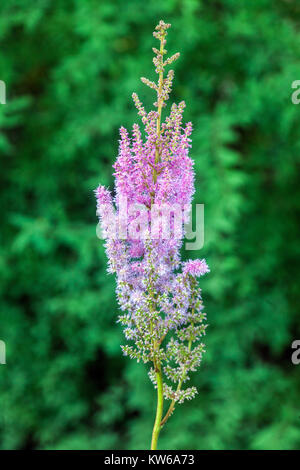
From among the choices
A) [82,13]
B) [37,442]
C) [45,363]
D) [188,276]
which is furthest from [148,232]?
[37,442]

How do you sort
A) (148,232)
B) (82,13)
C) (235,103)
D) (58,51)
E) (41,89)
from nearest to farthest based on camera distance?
(148,232), (82,13), (235,103), (58,51), (41,89)

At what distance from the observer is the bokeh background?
5.00 meters

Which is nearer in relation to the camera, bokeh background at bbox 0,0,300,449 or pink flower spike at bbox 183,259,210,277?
pink flower spike at bbox 183,259,210,277

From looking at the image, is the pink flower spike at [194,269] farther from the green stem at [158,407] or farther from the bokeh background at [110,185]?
the bokeh background at [110,185]

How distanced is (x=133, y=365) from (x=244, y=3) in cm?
362

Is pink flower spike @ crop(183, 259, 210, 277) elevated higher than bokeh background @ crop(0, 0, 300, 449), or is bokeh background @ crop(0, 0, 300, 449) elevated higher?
bokeh background @ crop(0, 0, 300, 449)

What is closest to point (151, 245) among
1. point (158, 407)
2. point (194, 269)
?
point (194, 269)

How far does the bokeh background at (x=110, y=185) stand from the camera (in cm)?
500

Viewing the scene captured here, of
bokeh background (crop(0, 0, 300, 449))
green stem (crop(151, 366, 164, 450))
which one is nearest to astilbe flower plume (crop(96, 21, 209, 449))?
green stem (crop(151, 366, 164, 450))

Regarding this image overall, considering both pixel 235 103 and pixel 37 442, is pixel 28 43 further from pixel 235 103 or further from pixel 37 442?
pixel 37 442

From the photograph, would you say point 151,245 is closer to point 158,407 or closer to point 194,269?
point 194,269

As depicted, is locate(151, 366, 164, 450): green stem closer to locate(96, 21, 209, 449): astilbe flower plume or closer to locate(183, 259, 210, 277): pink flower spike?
locate(96, 21, 209, 449): astilbe flower plume

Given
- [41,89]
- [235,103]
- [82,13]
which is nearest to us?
[82,13]

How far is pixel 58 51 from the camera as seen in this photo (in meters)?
5.59
